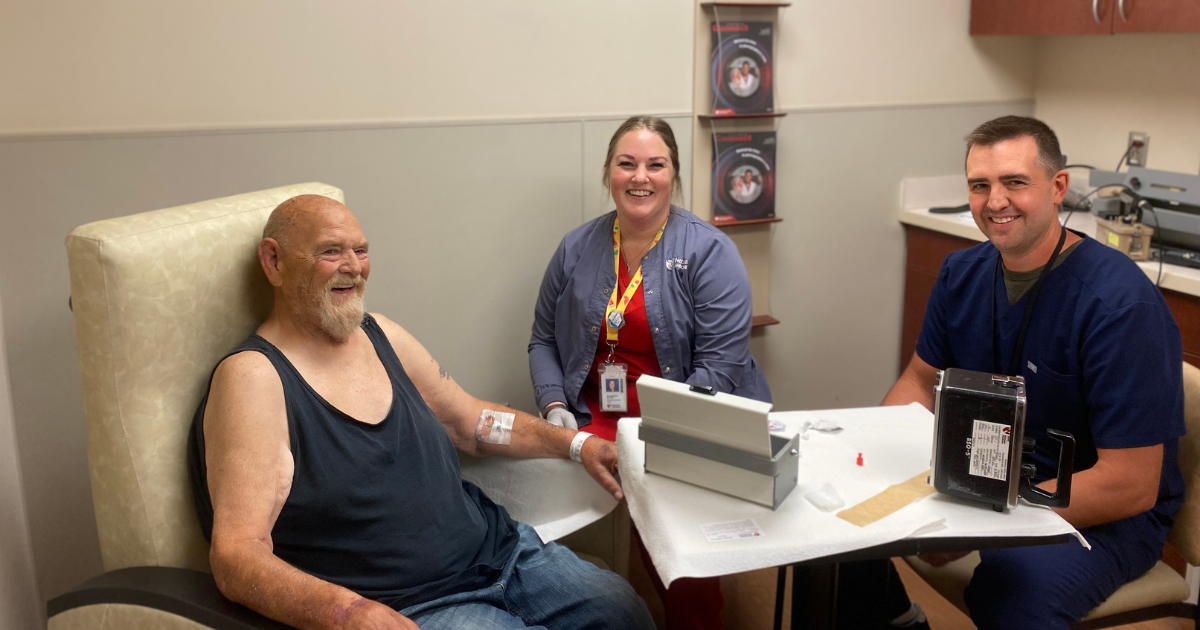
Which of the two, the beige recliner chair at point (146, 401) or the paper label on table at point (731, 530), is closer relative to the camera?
the paper label on table at point (731, 530)

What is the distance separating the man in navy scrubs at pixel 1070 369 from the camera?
1.64m

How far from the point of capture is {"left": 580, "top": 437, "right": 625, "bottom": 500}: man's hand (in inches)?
75.7

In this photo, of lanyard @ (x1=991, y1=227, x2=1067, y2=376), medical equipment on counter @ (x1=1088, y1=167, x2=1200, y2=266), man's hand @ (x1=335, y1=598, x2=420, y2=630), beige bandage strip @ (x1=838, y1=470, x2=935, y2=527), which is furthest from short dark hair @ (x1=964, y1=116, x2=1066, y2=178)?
man's hand @ (x1=335, y1=598, x2=420, y2=630)

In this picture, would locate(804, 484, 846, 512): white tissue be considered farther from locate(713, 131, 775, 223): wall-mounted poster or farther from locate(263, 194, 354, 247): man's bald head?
locate(713, 131, 775, 223): wall-mounted poster

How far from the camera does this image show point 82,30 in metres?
2.18

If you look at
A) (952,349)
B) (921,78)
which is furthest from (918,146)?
(952,349)

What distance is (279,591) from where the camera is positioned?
1431 millimetres

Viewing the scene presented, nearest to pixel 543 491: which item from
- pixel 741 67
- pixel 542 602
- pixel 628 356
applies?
pixel 542 602

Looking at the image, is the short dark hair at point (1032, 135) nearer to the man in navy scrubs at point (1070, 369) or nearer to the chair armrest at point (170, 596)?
the man in navy scrubs at point (1070, 369)

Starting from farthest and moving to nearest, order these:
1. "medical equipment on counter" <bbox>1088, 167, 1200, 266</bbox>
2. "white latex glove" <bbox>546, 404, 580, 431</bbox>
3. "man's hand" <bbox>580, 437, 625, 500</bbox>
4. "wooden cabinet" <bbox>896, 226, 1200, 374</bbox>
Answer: "wooden cabinet" <bbox>896, 226, 1200, 374</bbox>
"medical equipment on counter" <bbox>1088, 167, 1200, 266</bbox>
"white latex glove" <bbox>546, 404, 580, 431</bbox>
"man's hand" <bbox>580, 437, 625, 500</bbox>

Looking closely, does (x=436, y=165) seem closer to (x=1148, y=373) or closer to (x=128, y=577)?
(x=128, y=577)

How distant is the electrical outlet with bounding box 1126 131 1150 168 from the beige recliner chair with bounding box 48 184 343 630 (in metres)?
2.97

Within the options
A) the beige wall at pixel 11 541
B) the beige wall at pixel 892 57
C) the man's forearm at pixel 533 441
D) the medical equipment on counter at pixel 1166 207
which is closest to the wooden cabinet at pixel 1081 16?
the beige wall at pixel 892 57

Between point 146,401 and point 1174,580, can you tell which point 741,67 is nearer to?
point 1174,580
